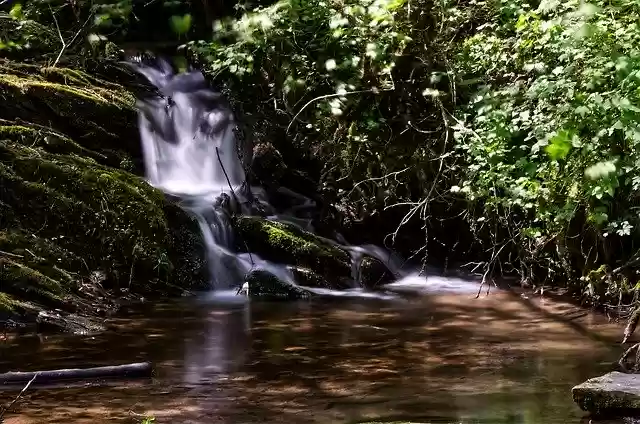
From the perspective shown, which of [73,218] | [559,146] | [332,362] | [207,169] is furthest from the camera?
[207,169]

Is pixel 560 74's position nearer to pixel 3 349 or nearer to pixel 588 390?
pixel 588 390

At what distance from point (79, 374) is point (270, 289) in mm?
4229

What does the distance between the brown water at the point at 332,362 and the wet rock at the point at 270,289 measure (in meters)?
0.59

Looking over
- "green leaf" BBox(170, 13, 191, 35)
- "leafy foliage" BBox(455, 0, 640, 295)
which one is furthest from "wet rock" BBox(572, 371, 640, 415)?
"green leaf" BBox(170, 13, 191, 35)

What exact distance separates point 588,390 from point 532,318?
10.6 ft

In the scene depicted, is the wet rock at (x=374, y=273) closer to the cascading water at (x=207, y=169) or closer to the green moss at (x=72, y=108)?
the cascading water at (x=207, y=169)

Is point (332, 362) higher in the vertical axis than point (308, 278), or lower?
lower

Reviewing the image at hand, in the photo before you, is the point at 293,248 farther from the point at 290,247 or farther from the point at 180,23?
the point at 180,23

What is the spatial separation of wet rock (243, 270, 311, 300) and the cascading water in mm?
361

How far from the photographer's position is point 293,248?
975 cm

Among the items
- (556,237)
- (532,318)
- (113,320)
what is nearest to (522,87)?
(556,237)

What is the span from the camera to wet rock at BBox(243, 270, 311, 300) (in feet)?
28.6

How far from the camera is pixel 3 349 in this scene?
570 centimetres

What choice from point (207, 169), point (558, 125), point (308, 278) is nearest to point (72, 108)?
point (207, 169)
